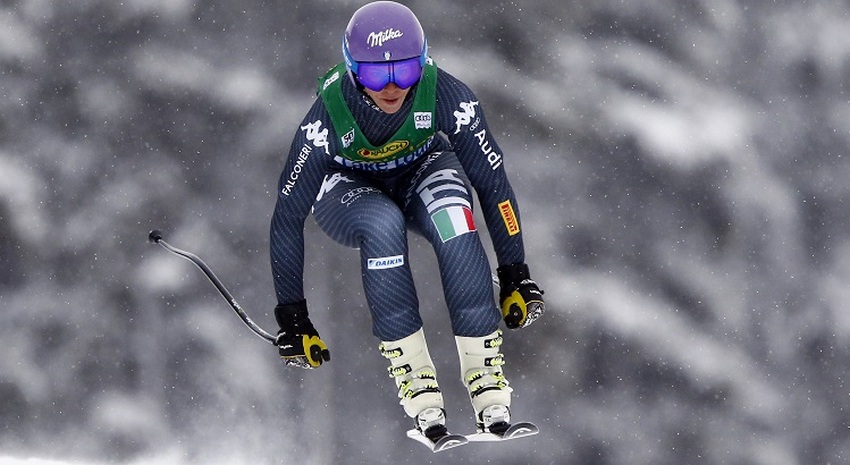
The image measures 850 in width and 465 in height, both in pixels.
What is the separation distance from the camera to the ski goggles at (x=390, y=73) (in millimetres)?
5258

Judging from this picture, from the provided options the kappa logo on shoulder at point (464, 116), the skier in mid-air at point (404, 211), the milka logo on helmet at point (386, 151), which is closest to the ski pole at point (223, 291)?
the skier in mid-air at point (404, 211)

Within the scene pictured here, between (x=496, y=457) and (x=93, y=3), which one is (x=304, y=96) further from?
(x=496, y=457)

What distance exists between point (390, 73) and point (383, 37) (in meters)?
0.14

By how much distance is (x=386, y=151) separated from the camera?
18.4ft

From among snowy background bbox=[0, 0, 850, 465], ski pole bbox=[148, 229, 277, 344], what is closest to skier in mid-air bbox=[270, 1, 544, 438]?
ski pole bbox=[148, 229, 277, 344]

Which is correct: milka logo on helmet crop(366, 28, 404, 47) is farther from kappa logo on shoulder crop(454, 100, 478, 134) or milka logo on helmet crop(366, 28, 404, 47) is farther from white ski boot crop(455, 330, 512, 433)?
white ski boot crop(455, 330, 512, 433)

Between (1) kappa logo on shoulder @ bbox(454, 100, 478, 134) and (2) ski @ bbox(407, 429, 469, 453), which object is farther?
(1) kappa logo on shoulder @ bbox(454, 100, 478, 134)

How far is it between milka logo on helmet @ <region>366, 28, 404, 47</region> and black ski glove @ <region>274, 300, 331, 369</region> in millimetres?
1124

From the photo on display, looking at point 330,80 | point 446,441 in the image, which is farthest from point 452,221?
point 446,441

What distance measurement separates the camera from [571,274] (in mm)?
7641

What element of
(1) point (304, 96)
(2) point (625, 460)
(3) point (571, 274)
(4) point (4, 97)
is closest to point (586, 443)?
(2) point (625, 460)

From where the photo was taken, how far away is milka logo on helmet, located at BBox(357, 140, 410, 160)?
5.57 meters

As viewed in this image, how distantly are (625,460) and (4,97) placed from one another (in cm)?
398

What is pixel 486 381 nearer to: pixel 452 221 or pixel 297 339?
pixel 452 221
